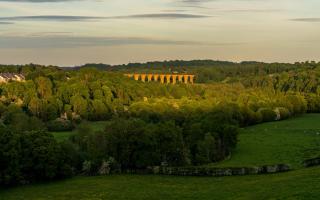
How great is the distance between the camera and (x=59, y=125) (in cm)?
10981

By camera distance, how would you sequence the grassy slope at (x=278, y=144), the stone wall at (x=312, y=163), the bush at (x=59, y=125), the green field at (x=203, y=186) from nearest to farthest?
the green field at (x=203, y=186) < the stone wall at (x=312, y=163) < the grassy slope at (x=278, y=144) < the bush at (x=59, y=125)

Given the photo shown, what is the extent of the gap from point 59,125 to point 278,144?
146 feet

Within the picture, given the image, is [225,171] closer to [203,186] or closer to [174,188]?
[203,186]

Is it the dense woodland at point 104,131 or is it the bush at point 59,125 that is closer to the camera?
the dense woodland at point 104,131

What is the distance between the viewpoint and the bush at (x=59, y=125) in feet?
359

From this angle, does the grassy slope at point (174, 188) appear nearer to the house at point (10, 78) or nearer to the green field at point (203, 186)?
the green field at point (203, 186)

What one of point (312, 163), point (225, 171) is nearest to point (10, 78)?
point (225, 171)

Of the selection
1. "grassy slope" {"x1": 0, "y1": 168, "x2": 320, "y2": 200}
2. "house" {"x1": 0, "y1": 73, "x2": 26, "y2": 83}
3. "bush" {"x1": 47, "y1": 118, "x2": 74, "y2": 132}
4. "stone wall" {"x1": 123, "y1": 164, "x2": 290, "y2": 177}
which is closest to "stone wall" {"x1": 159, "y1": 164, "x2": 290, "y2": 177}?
"stone wall" {"x1": 123, "y1": 164, "x2": 290, "y2": 177}

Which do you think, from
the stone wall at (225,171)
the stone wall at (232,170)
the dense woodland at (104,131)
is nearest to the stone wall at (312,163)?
the stone wall at (225,171)

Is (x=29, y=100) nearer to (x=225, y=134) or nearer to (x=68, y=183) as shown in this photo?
(x=225, y=134)

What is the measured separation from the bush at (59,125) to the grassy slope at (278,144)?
1383 inches

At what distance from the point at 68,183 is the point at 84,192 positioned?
20.7ft

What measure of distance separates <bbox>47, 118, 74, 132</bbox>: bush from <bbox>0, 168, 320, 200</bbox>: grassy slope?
50212 millimetres

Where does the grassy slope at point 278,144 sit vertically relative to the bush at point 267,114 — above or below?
below
